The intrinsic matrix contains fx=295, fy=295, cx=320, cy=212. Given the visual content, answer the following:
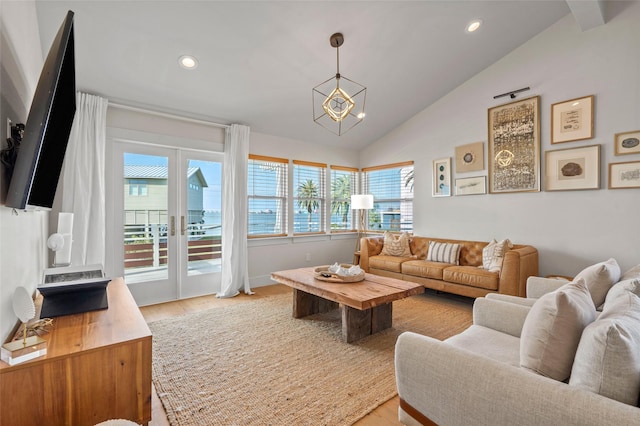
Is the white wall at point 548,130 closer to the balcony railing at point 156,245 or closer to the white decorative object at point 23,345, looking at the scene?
the balcony railing at point 156,245

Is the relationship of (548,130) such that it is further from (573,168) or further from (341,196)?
(341,196)

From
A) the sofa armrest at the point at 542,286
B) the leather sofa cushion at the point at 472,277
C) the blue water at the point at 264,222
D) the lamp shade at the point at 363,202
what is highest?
the lamp shade at the point at 363,202

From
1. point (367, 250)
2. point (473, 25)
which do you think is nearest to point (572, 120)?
point (473, 25)

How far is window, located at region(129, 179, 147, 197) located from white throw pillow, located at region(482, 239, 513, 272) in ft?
14.5

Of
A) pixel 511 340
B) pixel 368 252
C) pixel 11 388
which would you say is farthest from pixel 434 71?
pixel 11 388

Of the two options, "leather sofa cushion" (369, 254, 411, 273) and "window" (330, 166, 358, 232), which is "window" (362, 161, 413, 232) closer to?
"window" (330, 166, 358, 232)

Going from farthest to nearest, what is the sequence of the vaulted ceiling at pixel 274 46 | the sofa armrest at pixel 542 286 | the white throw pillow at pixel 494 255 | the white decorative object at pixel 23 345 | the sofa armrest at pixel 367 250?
the sofa armrest at pixel 367 250 → the white throw pillow at pixel 494 255 → the vaulted ceiling at pixel 274 46 → the sofa armrest at pixel 542 286 → the white decorative object at pixel 23 345

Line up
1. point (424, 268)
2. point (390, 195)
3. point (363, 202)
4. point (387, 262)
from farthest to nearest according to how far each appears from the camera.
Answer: point (390, 195) → point (363, 202) → point (387, 262) → point (424, 268)

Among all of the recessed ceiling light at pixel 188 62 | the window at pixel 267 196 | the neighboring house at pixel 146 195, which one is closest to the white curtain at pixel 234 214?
the window at pixel 267 196

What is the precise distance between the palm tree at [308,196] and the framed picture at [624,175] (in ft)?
13.2

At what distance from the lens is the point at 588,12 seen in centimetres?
314

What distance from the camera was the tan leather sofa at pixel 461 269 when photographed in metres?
3.34

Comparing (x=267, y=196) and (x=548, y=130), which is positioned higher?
(x=548, y=130)

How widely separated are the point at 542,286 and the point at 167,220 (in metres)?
4.13
